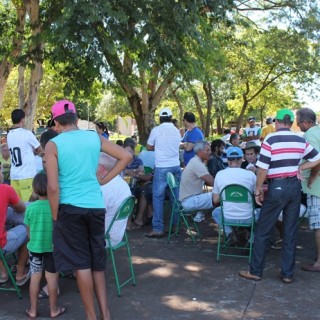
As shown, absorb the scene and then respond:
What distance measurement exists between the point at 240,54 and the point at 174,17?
14151 millimetres

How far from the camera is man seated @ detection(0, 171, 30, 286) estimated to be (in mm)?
4344

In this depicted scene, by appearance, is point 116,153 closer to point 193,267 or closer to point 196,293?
point 196,293

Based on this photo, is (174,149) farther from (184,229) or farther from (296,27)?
(296,27)

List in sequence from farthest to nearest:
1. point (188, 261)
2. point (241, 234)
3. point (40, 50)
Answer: point (40, 50), point (241, 234), point (188, 261)

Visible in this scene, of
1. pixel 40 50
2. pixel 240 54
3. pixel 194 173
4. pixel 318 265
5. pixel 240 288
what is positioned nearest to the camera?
pixel 240 288

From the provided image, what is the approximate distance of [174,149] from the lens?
6594 mm

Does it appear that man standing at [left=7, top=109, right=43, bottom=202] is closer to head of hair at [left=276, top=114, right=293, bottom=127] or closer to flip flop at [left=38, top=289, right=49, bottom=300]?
flip flop at [left=38, top=289, right=49, bottom=300]

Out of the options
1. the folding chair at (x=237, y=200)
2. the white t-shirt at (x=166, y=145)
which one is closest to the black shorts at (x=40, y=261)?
the folding chair at (x=237, y=200)

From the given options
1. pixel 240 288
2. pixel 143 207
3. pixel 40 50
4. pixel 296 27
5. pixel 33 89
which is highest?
Answer: pixel 296 27

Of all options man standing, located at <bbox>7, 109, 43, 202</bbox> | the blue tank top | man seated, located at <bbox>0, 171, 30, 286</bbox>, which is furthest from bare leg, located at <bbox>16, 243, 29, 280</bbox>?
man standing, located at <bbox>7, 109, 43, 202</bbox>

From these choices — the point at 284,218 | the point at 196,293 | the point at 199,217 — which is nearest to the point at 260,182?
the point at 284,218

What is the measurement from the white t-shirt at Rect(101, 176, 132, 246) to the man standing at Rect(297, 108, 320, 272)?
204 cm

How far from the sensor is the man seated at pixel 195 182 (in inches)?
243

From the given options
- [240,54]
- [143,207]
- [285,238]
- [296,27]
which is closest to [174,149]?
[143,207]
